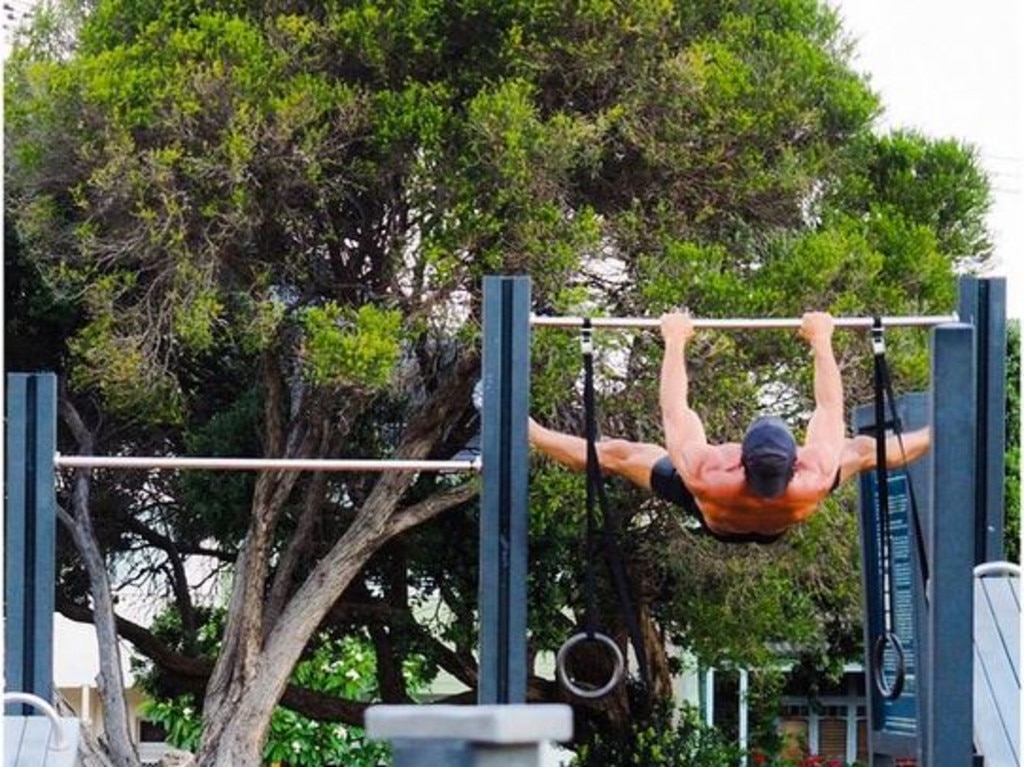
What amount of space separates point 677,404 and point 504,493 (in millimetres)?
398

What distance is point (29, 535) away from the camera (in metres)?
4.15

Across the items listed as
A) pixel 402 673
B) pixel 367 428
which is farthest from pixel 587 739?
pixel 367 428

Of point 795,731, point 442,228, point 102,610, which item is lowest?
point 795,731

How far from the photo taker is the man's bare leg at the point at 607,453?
4121mm

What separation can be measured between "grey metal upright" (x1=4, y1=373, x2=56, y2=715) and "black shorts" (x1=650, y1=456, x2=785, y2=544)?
1.29 meters

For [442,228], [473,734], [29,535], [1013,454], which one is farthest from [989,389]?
[1013,454]

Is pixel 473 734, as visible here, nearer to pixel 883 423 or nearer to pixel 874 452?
pixel 883 423

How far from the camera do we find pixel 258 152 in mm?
9055

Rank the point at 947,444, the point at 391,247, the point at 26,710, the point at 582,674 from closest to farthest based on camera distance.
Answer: the point at 947,444
the point at 26,710
the point at 391,247
the point at 582,674

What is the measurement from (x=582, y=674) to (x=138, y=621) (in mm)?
2786

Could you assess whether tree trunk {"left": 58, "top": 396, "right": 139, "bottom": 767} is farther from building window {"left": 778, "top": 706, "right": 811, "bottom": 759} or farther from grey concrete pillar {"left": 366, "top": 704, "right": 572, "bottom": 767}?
grey concrete pillar {"left": 366, "top": 704, "right": 572, "bottom": 767}

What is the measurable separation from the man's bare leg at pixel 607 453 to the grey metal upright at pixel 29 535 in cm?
105

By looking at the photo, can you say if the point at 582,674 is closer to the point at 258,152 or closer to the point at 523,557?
the point at 258,152

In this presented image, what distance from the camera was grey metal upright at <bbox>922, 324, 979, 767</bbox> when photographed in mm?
3482
